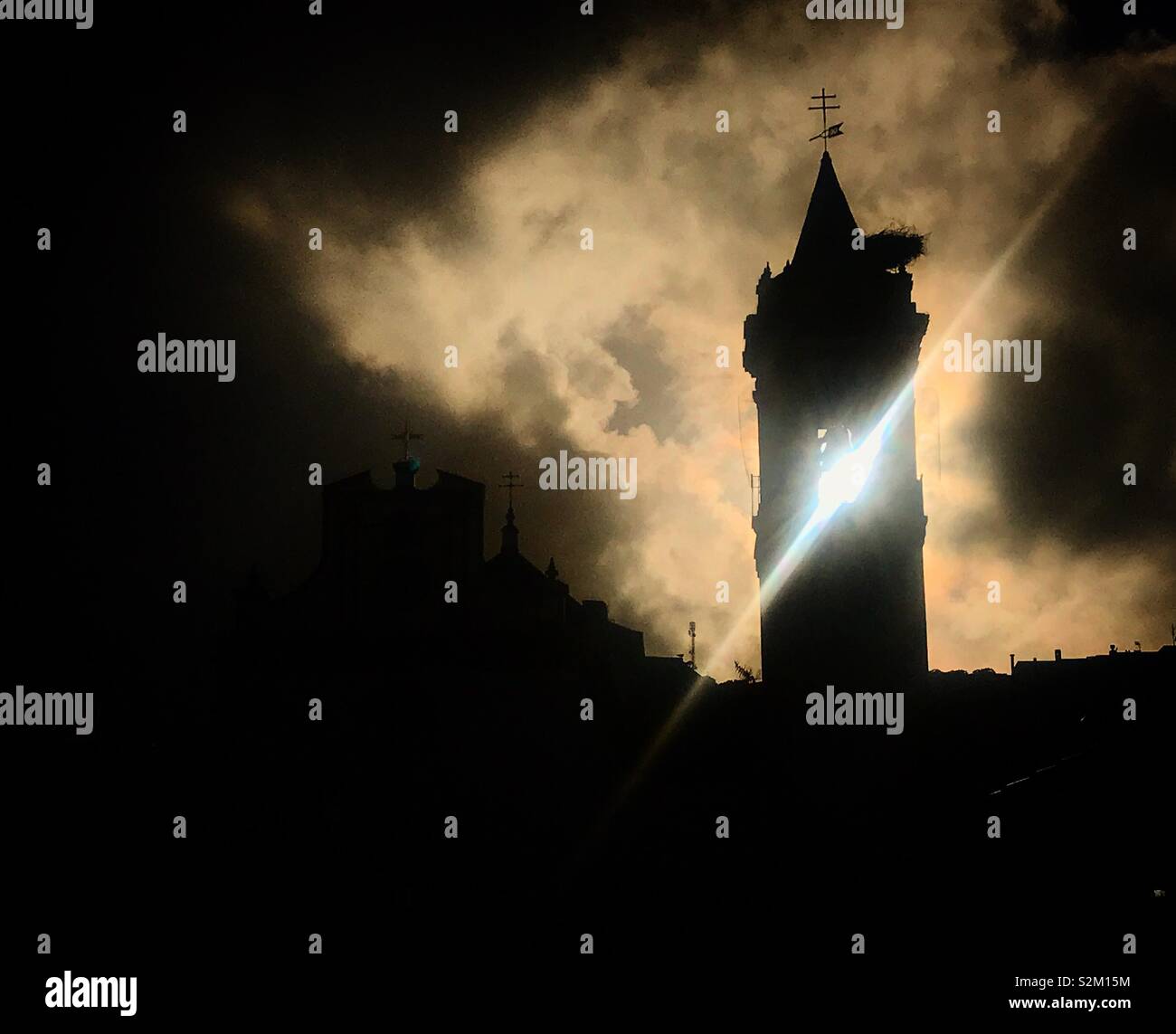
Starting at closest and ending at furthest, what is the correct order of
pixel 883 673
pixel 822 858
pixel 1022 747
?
pixel 822 858 → pixel 883 673 → pixel 1022 747

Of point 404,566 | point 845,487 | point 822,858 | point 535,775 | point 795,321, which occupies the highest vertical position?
point 795,321

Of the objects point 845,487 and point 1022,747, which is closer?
point 845,487

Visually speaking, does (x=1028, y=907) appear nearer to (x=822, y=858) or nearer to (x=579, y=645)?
(x=822, y=858)
